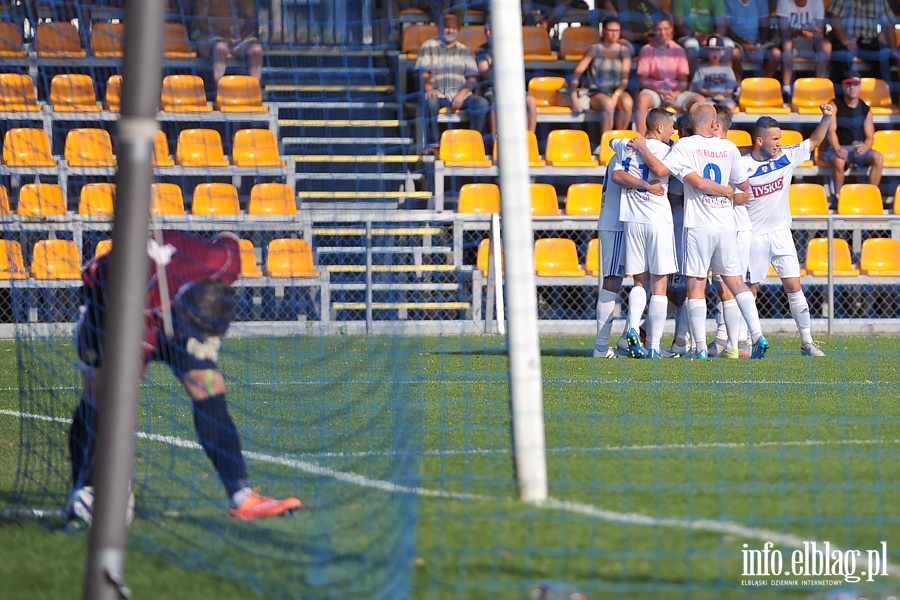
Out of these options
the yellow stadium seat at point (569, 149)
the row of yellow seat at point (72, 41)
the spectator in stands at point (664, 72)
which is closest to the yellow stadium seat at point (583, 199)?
the yellow stadium seat at point (569, 149)

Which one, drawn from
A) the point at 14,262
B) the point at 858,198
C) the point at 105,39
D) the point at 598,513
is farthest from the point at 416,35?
the point at 598,513

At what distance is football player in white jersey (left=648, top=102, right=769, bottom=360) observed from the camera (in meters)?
10.3

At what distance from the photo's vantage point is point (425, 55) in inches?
376

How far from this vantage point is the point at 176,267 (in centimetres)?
482

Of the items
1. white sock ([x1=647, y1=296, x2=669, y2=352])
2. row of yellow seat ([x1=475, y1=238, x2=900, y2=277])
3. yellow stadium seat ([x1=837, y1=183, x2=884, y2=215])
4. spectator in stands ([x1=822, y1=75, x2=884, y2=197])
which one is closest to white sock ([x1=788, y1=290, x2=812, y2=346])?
white sock ([x1=647, y1=296, x2=669, y2=352])

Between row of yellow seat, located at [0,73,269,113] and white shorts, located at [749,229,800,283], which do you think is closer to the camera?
row of yellow seat, located at [0,73,269,113]

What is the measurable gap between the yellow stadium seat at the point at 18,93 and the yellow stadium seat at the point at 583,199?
28.2 ft

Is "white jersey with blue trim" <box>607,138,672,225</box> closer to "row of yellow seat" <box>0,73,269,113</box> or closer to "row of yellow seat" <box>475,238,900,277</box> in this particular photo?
"row of yellow seat" <box>475,238,900,277</box>

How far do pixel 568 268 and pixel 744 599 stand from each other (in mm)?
10520

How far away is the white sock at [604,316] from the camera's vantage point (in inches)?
427

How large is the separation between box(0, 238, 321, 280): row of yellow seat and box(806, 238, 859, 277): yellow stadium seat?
251 inches

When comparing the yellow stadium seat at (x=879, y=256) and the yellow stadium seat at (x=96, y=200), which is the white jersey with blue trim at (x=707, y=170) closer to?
the yellow stadium seat at (x=879, y=256)

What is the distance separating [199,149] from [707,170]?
16.0 feet

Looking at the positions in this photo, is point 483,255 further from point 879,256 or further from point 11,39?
point 11,39
